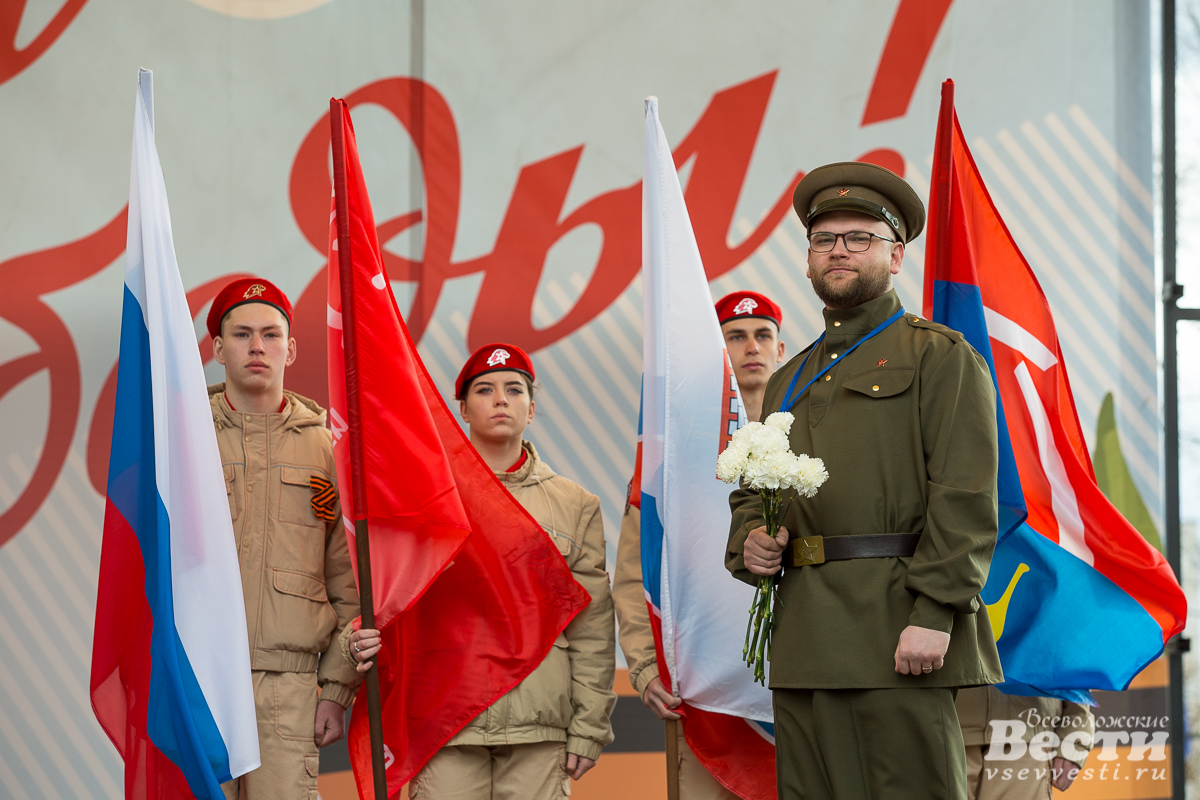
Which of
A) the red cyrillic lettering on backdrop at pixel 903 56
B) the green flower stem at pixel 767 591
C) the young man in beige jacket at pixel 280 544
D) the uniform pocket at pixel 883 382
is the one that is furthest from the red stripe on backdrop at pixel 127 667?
the red cyrillic lettering on backdrop at pixel 903 56

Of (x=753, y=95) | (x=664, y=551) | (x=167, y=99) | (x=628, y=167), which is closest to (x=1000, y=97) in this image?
(x=753, y=95)

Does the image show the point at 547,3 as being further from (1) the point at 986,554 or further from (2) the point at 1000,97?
(1) the point at 986,554

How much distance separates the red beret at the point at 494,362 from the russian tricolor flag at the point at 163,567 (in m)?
0.79

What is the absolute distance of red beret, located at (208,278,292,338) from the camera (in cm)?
287

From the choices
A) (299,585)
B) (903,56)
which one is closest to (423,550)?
(299,585)

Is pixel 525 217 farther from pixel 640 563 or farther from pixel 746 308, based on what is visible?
pixel 640 563

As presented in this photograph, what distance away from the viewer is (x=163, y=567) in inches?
93.5

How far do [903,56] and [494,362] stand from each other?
2273 millimetres

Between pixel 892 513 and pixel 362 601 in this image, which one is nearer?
pixel 892 513

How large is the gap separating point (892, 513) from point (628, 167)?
2.49 meters

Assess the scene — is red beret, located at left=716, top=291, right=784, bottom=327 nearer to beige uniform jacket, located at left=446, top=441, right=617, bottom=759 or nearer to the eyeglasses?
beige uniform jacket, located at left=446, top=441, right=617, bottom=759

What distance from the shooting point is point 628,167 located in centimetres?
406

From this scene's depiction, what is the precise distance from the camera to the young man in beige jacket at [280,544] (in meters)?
2.60

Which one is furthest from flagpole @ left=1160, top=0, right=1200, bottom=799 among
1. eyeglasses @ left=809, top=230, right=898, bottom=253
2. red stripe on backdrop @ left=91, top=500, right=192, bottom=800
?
red stripe on backdrop @ left=91, top=500, right=192, bottom=800
